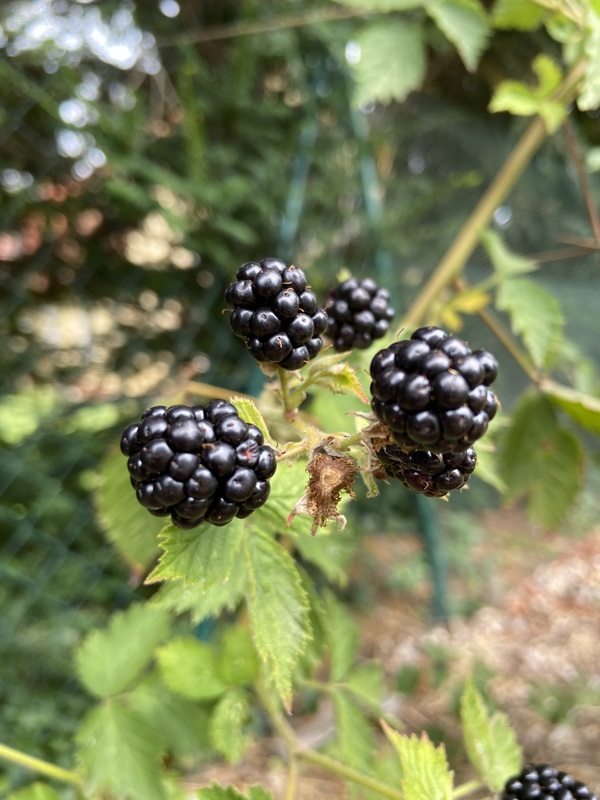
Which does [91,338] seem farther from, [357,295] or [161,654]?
[357,295]

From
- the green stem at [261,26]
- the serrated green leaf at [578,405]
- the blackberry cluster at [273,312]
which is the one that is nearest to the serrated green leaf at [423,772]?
the blackberry cluster at [273,312]

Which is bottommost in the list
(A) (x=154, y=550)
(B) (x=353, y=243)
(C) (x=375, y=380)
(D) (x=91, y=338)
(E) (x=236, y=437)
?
(A) (x=154, y=550)

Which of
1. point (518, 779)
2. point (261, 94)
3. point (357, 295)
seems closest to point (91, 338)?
point (261, 94)

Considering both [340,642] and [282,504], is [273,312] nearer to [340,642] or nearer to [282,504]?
[282,504]

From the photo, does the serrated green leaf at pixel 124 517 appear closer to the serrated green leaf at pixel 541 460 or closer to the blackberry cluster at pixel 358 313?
the blackberry cluster at pixel 358 313

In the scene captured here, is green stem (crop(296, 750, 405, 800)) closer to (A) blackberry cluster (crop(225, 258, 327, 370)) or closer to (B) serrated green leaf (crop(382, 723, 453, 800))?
(B) serrated green leaf (crop(382, 723, 453, 800))

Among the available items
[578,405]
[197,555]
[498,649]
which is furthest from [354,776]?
[498,649]
